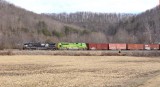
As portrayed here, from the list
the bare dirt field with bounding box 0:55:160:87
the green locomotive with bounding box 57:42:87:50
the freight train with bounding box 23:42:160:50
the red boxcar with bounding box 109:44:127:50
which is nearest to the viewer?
the bare dirt field with bounding box 0:55:160:87

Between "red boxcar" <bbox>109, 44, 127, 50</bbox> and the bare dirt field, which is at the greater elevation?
"red boxcar" <bbox>109, 44, 127, 50</bbox>

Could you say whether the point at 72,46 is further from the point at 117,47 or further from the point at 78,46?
the point at 117,47

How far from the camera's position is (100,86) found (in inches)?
984

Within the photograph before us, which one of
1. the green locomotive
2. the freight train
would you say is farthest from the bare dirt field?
the green locomotive

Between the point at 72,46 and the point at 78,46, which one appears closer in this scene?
the point at 72,46

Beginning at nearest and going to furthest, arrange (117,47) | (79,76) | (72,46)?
(79,76) < (72,46) < (117,47)

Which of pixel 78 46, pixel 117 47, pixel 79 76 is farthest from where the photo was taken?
pixel 117 47

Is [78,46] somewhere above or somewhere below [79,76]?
above

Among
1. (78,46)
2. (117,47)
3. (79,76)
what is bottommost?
(79,76)

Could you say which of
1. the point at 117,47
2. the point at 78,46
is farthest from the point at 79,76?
the point at 117,47

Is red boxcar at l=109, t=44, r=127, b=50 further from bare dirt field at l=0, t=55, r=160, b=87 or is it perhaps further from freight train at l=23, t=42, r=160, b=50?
bare dirt field at l=0, t=55, r=160, b=87

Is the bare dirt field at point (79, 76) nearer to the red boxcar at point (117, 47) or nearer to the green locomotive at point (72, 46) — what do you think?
the green locomotive at point (72, 46)

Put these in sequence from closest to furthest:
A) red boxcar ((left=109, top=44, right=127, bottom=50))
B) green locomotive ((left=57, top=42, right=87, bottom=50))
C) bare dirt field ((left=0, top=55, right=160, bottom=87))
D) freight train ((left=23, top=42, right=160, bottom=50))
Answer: bare dirt field ((left=0, top=55, right=160, bottom=87)) < freight train ((left=23, top=42, right=160, bottom=50)) < green locomotive ((left=57, top=42, right=87, bottom=50)) < red boxcar ((left=109, top=44, right=127, bottom=50))

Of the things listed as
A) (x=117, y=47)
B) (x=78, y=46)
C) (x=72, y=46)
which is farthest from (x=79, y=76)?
(x=117, y=47)
